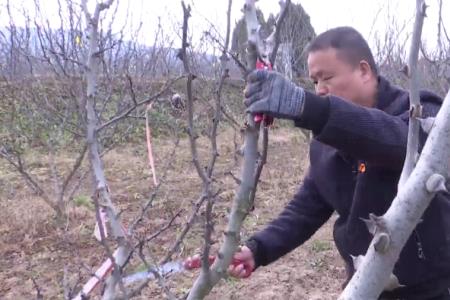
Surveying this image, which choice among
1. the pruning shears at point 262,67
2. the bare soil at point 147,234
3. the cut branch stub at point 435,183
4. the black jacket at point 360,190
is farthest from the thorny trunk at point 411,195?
the bare soil at point 147,234

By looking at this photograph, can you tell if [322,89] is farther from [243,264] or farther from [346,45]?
[243,264]

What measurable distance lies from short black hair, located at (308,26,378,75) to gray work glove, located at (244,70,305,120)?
0.58 m

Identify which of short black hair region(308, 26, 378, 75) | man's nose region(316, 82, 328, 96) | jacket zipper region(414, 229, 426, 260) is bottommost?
jacket zipper region(414, 229, 426, 260)

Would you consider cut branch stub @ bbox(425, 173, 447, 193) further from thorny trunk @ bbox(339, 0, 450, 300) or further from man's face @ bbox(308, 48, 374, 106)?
man's face @ bbox(308, 48, 374, 106)

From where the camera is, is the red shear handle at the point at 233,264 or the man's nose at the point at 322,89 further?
the man's nose at the point at 322,89

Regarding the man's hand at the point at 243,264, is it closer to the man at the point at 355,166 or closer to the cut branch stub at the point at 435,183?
the man at the point at 355,166

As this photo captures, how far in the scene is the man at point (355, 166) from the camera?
128 cm

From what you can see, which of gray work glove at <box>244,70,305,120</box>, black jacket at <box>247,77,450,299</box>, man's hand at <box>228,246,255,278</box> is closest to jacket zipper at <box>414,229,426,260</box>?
black jacket at <box>247,77,450,299</box>

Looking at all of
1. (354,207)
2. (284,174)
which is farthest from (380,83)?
(284,174)

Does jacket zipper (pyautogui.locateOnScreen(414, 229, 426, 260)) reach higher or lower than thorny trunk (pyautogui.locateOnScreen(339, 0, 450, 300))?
lower

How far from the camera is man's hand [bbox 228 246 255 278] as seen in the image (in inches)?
63.6

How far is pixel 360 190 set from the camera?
1568mm

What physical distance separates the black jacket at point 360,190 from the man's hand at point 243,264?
5 cm

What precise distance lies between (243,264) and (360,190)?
393 mm
